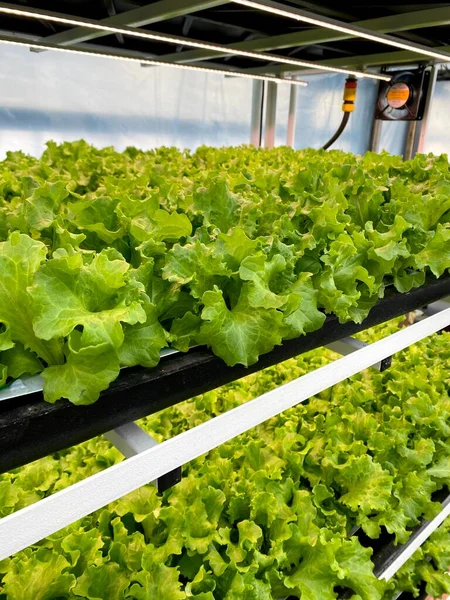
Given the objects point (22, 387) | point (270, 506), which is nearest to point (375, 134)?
point (270, 506)

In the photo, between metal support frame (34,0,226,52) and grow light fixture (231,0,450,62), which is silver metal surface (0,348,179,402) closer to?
grow light fixture (231,0,450,62)

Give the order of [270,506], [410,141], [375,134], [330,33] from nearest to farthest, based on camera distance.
A: [270,506], [330,33], [410,141], [375,134]

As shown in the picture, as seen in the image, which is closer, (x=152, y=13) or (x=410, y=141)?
(x=152, y=13)

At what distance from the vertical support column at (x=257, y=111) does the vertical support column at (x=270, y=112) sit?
103 millimetres

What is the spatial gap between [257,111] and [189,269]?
7767 mm

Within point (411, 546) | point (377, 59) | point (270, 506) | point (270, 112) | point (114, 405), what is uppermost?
point (377, 59)

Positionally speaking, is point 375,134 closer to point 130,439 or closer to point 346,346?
point 346,346

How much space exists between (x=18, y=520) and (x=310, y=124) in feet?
31.8

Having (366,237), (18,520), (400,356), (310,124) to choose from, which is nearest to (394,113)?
(310,124)

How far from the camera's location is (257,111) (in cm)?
820

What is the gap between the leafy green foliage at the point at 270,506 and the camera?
1221 millimetres

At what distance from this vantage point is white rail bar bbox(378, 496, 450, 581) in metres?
1.76

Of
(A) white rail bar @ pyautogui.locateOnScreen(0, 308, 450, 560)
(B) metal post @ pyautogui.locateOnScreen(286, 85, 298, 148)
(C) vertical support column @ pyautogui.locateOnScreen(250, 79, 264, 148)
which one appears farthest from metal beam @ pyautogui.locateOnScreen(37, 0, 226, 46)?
(B) metal post @ pyautogui.locateOnScreen(286, 85, 298, 148)

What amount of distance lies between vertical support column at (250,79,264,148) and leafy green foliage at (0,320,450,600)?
6566 mm
